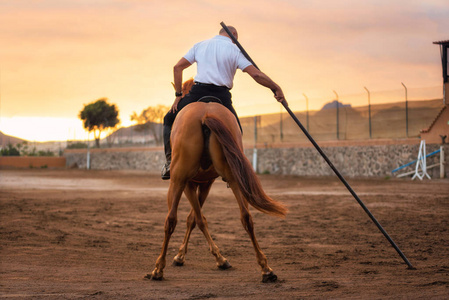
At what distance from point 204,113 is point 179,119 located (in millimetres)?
303

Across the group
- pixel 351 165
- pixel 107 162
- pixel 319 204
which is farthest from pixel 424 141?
pixel 107 162

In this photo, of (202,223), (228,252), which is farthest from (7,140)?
(202,223)

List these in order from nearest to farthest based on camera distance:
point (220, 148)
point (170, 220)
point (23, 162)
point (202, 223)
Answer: point (220, 148), point (170, 220), point (202, 223), point (23, 162)

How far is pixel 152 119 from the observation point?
6762 cm

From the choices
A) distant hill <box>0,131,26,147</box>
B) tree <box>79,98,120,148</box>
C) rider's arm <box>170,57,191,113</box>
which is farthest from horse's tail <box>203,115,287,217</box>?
tree <box>79,98,120,148</box>

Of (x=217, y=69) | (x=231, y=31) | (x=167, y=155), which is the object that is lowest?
(x=167, y=155)

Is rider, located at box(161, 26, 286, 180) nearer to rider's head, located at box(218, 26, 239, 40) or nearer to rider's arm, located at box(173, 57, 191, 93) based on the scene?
rider's arm, located at box(173, 57, 191, 93)

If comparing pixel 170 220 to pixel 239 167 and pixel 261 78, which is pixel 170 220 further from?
pixel 261 78

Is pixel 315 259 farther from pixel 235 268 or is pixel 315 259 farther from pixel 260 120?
pixel 260 120

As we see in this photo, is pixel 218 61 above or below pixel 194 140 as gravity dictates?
above

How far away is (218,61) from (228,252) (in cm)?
287

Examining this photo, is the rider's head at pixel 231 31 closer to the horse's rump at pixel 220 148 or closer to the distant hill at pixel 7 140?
the horse's rump at pixel 220 148

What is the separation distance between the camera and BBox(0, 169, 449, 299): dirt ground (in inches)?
170

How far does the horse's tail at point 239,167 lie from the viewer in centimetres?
488
